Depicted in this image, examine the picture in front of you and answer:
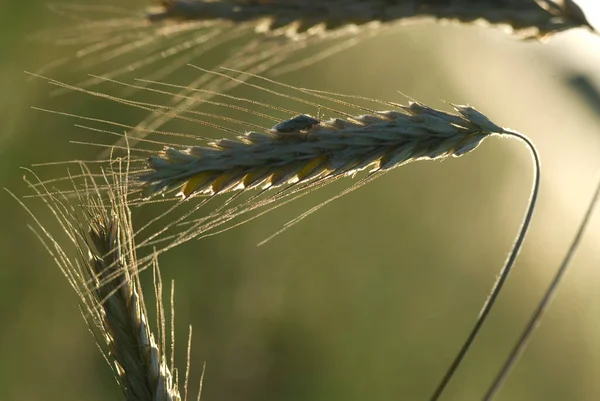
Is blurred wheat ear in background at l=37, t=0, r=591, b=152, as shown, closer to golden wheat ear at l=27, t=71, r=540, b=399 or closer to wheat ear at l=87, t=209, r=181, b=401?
golden wheat ear at l=27, t=71, r=540, b=399

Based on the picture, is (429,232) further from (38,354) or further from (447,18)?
(447,18)

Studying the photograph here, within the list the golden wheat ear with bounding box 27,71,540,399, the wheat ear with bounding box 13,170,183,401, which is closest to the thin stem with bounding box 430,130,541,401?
the golden wheat ear with bounding box 27,71,540,399

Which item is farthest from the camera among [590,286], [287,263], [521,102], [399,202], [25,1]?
[590,286]

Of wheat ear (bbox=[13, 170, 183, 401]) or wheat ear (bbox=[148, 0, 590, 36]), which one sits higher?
wheat ear (bbox=[148, 0, 590, 36])

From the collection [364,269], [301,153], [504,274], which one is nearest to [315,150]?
[301,153]

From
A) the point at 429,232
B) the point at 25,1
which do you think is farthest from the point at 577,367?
the point at 25,1

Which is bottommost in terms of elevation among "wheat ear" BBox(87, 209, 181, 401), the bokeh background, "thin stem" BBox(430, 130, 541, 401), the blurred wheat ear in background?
the bokeh background

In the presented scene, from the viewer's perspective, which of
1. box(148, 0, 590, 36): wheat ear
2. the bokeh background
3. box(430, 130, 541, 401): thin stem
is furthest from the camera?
the bokeh background
